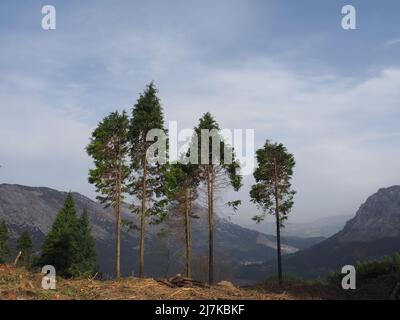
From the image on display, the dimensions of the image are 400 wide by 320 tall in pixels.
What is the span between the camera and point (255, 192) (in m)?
35.8

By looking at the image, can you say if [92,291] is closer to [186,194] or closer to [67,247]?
[186,194]

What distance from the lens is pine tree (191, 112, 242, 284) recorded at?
32531mm

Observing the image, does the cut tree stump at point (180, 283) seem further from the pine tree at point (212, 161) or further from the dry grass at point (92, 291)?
the pine tree at point (212, 161)

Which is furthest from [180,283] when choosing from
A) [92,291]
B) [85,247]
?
[85,247]

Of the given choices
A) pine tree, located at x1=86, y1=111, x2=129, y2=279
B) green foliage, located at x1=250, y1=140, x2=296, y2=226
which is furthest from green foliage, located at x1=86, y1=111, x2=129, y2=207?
green foliage, located at x1=250, y1=140, x2=296, y2=226

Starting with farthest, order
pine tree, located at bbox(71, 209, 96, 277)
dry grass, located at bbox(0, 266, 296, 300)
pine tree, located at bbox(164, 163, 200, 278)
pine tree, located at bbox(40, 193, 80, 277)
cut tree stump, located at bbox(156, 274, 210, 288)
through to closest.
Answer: pine tree, located at bbox(71, 209, 96, 277), pine tree, located at bbox(40, 193, 80, 277), pine tree, located at bbox(164, 163, 200, 278), cut tree stump, located at bbox(156, 274, 210, 288), dry grass, located at bbox(0, 266, 296, 300)

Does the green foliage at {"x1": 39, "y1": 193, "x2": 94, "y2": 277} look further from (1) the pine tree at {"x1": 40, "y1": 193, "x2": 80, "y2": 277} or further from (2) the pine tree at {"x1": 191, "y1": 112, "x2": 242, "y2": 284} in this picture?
(2) the pine tree at {"x1": 191, "y1": 112, "x2": 242, "y2": 284}

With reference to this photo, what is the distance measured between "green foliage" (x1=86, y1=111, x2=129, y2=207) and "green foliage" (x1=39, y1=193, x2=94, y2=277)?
1756 centimetres

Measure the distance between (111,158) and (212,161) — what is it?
26.4 ft

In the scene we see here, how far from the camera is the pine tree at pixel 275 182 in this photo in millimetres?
35375

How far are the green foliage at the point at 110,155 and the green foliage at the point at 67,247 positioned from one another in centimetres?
1756
